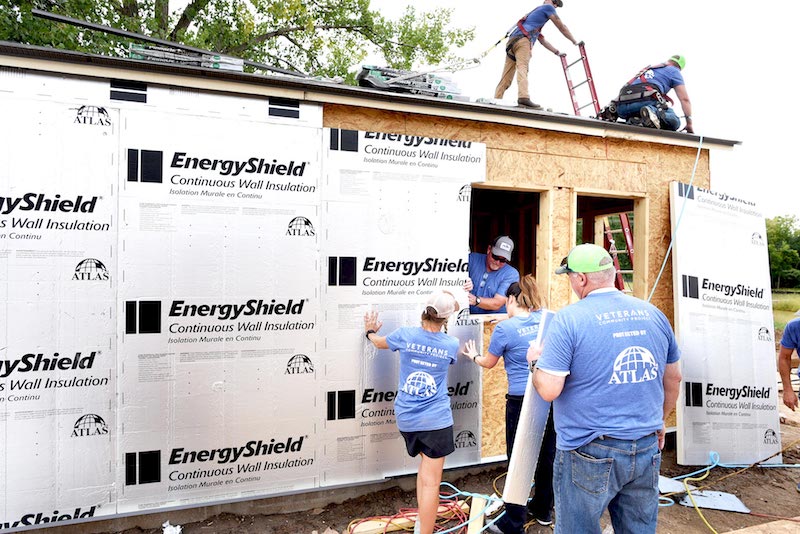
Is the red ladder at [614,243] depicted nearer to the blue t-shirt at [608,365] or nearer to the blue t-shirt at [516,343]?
the blue t-shirt at [516,343]

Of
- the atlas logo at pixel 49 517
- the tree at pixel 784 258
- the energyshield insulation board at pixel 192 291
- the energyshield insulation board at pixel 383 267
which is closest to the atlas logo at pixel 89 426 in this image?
the energyshield insulation board at pixel 192 291

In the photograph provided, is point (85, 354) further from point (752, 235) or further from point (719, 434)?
point (752, 235)

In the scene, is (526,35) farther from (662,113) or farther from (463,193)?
(463,193)

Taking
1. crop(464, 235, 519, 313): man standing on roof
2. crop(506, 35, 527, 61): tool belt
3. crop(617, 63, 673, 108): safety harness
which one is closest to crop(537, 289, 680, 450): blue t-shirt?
crop(464, 235, 519, 313): man standing on roof

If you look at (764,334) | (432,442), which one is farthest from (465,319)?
(764,334)

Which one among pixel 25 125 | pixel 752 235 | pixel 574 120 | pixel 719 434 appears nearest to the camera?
pixel 25 125

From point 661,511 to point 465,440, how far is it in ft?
5.40

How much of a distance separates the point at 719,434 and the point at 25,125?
6309 mm

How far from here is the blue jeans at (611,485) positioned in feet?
6.77

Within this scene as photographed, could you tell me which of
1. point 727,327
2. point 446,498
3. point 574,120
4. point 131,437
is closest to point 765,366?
point 727,327

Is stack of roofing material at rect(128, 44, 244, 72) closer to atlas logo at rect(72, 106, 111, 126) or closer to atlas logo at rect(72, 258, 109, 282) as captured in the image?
atlas logo at rect(72, 106, 111, 126)

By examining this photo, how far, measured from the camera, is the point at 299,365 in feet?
11.5

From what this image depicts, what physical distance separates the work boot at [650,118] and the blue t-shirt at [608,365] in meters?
3.29

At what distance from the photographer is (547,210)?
170 inches
